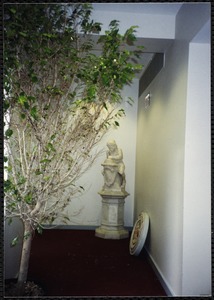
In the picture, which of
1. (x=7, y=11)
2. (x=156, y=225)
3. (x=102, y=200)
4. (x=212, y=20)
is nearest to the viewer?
(x=212, y=20)

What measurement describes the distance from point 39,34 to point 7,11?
8.7 inches

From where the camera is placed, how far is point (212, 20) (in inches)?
58.6

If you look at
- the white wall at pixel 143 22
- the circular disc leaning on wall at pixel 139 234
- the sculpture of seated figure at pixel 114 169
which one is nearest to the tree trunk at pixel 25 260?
the circular disc leaning on wall at pixel 139 234

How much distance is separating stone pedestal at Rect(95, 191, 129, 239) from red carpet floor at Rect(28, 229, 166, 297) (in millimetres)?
86

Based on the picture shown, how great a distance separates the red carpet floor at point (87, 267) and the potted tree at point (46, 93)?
428 mm

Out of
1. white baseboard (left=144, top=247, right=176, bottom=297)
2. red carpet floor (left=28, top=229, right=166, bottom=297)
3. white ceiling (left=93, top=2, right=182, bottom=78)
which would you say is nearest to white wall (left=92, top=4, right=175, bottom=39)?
white ceiling (left=93, top=2, right=182, bottom=78)

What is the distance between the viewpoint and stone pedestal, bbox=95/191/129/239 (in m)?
3.00

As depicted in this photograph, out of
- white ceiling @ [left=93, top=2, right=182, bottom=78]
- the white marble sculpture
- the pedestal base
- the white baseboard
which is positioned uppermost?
white ceiling @ [left=93, top=2, right=182, bottom=78]

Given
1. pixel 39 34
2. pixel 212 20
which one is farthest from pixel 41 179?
pixel 212 20

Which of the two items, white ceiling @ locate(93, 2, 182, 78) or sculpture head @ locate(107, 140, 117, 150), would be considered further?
sculpture head @ locate(107, 140, 117, 150)

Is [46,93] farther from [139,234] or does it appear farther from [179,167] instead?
[139,234]

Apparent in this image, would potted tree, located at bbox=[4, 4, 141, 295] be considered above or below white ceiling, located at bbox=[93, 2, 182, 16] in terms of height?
below

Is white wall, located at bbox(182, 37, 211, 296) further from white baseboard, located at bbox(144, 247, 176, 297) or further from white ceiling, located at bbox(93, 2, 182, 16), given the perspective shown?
white ceiling, located at bbox(93, 2, 182, 16)

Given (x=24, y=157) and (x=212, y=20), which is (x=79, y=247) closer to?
(x=24, y=157)
